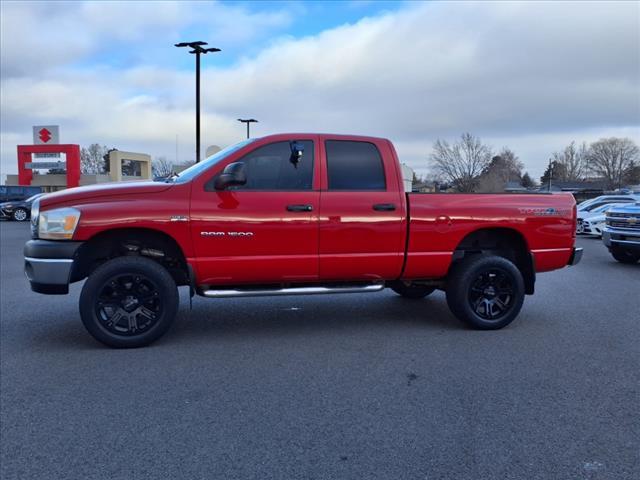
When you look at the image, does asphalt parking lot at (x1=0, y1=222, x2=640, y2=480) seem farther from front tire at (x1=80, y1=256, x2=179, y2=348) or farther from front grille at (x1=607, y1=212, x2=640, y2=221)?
front grille at (x1=607, y1=212, x2=640, y2=221)

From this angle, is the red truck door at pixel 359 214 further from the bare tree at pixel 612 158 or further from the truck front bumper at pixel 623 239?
the bare tree at pixel 612 158

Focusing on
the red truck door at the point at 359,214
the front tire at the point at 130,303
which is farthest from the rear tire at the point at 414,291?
the front tire at the point at 130,303

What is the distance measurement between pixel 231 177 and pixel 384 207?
62.4 inches

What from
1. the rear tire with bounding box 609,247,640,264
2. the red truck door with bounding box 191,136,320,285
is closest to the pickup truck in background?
the rear tire with bounding box 609,247,640,264

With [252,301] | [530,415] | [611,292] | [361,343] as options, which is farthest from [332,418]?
[611,292]

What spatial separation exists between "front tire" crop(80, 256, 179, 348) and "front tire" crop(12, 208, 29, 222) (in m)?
30.6

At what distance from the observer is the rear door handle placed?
18.6ft

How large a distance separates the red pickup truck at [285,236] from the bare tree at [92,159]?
10618 centimetres

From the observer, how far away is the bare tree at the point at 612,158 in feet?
346

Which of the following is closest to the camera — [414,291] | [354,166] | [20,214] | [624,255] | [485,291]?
[354,166]

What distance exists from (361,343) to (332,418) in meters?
1.84

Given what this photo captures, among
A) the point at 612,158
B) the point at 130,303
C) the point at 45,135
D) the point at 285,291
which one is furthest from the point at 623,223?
the point at 612,158

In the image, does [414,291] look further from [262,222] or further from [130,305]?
[130,305]

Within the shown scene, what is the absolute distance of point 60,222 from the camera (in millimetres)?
5098
